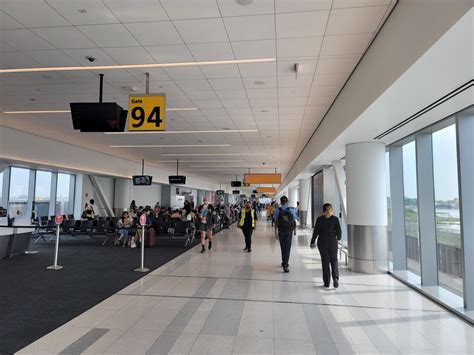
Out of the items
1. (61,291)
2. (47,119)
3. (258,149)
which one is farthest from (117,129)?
(258,149)

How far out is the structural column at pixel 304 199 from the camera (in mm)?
21078

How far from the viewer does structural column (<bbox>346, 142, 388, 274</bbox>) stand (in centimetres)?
Result: 773

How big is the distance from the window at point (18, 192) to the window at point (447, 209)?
656 inches

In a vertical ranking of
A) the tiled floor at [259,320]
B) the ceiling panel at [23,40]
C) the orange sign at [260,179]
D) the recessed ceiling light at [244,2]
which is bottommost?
the tiled floor at [259,320]

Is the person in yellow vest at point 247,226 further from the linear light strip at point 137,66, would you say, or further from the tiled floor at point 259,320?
the linear light strip at point 137,66

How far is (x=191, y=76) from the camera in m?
6.15

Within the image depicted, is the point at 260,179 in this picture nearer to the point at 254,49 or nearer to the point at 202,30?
the point at 254,49

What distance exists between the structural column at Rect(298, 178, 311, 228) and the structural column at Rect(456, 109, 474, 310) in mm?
15932

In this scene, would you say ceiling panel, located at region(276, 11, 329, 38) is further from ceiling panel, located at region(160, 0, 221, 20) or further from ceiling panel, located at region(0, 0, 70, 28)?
ceiling panel, located at region(0, 0, 70, 28)

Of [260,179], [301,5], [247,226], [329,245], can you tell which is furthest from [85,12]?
[260,179]

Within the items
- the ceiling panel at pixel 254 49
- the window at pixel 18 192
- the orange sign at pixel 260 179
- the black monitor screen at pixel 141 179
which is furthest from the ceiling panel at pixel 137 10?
the orange sign at pixel 260 179

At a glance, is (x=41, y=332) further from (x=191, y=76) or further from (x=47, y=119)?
(x=47, y=119)

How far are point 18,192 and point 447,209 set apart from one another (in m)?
17.2

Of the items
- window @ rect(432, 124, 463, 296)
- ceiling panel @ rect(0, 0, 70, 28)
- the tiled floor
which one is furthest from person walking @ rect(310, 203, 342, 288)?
ceiling panel @ rect(0, 0, 70, 28)
